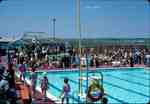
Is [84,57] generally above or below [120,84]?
above

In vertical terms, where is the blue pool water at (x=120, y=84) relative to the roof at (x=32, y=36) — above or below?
below

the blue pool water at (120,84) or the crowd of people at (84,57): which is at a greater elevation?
the crowd of people at (84,57)

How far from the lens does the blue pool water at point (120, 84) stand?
35.8 feet

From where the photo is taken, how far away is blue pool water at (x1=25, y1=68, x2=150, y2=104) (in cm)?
1090

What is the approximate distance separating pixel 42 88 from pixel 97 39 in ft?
16.9

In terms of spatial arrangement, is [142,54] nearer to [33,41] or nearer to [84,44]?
[84,44]

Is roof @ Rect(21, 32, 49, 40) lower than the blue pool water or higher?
higher

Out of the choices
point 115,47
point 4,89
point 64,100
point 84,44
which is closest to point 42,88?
point 64,100

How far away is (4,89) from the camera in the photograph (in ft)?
23.3

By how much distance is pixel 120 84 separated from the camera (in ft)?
45.5

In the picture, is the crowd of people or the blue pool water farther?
the crowd of people

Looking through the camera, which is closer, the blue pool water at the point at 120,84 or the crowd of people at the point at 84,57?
the blue pool water at the point at 120,84

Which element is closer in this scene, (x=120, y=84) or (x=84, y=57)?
(x=120, y=84)

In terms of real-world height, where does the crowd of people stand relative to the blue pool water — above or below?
above
